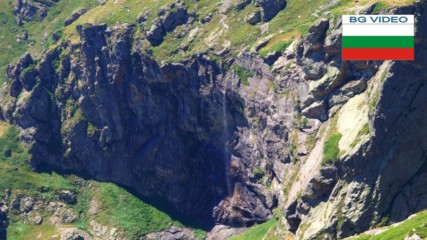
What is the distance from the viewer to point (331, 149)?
152125 millimetres

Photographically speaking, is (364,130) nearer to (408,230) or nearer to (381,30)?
(381,30)

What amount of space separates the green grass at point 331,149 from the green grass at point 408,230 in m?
19.9

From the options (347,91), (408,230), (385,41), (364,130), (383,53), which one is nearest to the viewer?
(408,230)

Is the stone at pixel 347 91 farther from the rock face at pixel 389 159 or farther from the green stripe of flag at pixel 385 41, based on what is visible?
the green stripe of flag at pixel 385 41

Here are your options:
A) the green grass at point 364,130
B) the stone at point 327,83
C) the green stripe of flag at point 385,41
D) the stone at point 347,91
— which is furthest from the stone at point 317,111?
the green stripe of flag at point 385,41

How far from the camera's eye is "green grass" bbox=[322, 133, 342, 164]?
494ft

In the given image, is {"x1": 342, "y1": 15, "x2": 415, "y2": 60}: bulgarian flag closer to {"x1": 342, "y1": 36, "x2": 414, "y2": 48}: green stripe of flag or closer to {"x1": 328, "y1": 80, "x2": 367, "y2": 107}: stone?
{"x1": 342, "y1": 36, "x2": 414, "y2": 48}: green stripe of flag

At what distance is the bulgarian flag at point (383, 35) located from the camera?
14012 centimetres

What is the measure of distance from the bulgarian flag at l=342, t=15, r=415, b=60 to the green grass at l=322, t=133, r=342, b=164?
56.9 feet

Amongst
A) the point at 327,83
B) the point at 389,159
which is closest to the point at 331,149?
the point at 389,159

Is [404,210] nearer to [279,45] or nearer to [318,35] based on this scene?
[318,35]

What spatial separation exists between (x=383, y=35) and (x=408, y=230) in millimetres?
36060

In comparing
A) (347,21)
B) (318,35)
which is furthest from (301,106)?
(347,21)

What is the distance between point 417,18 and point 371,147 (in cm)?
2505
